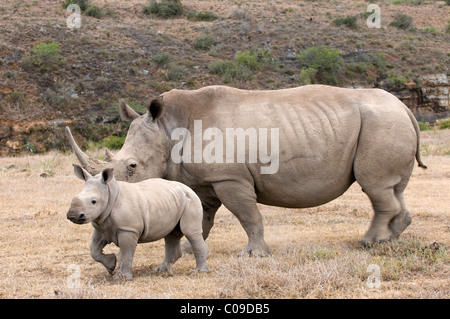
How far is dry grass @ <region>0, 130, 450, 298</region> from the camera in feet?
16.0

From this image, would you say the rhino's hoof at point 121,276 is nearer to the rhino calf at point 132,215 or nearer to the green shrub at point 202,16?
the rhino calf at point 132,215

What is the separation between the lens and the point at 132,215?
5523 millimetres

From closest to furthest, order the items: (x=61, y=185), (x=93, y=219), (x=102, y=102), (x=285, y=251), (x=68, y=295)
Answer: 1. (x=68, y=295)
2. (x=93, y=219)
3. (x=285, y=251)
4. (x=61, y=185)
5. (x=102, y=102)

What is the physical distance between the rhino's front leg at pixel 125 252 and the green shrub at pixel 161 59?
25.4m

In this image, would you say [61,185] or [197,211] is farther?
[61,185]

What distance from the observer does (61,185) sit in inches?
508

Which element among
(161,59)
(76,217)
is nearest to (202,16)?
(161,59)

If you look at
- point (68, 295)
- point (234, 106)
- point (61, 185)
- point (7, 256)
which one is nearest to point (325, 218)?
point (234, 106)

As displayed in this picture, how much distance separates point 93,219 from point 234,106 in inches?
97.0

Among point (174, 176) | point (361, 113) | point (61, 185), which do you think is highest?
point (361, 113)

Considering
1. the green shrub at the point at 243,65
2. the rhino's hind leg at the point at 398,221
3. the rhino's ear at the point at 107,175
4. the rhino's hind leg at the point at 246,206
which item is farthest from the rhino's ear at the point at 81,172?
the green shrub at the point at 243,65

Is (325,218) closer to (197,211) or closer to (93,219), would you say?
(197,211)
